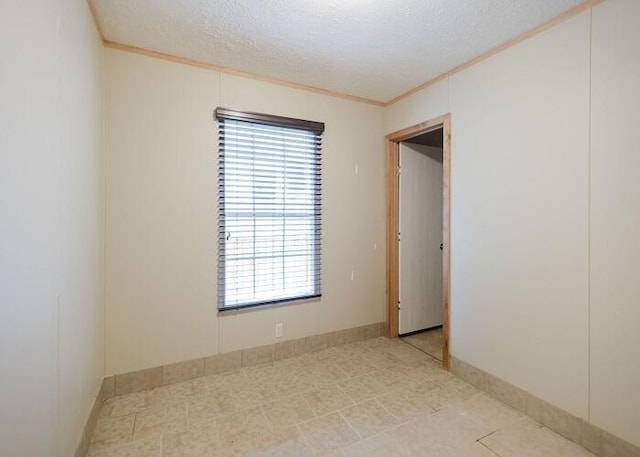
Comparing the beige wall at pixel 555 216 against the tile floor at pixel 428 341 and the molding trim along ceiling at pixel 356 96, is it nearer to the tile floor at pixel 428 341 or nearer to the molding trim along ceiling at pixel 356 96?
the molding trim along ceiling at pixel 356 96

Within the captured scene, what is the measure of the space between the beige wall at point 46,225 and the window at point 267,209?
3.10ft

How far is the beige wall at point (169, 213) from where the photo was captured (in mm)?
2254

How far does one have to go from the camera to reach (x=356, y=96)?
10.5ft

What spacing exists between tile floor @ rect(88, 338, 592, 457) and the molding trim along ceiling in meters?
2.53

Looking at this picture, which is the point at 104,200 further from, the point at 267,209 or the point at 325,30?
the point at 325,30

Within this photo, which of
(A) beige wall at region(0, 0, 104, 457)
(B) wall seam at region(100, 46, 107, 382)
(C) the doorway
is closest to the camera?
(A) beige wall at region(0, 0, 104, 457)

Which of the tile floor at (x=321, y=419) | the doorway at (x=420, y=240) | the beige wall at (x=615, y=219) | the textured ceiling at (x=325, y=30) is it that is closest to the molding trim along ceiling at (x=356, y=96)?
the textured ceiling at (x=325, y=30)

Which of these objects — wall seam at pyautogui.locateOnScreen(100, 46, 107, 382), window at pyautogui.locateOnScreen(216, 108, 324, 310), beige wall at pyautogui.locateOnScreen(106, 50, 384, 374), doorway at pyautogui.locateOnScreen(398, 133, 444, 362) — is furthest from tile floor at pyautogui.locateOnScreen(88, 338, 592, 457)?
doorway at pyautogui.locateOnScreen(398, 133, 444, 362)

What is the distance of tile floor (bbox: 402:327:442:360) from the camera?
306 centimetres

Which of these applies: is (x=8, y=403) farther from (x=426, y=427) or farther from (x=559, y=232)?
(x=559, y=232)

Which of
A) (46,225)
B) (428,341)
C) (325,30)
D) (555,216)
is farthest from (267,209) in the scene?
(428,341)

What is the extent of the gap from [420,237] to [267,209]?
1836 mm

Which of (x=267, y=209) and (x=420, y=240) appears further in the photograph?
(x=420, y=240)

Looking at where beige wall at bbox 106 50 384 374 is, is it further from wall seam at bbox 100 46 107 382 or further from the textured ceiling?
the textured ceiling
